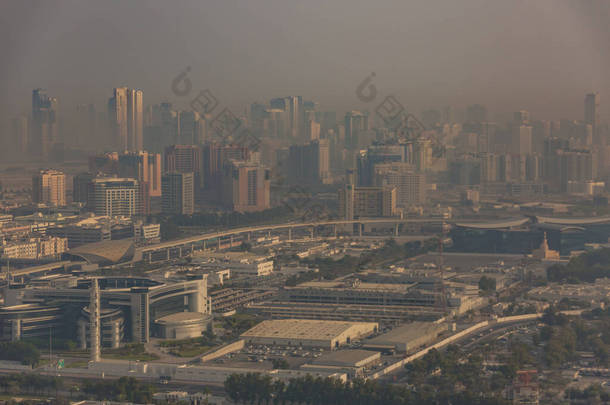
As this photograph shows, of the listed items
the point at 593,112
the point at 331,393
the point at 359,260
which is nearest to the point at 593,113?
the point at 593,112

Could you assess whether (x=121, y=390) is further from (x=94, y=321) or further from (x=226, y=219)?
(x=226, y=219)

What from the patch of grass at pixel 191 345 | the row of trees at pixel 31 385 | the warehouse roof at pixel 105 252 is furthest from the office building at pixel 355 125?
the row of trees at pixel 31 385

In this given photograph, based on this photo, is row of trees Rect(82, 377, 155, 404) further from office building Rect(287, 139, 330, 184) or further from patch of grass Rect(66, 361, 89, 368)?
office building Rect(287, 139, 330, 184)

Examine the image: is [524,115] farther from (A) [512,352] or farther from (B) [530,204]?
(A) [512,352]

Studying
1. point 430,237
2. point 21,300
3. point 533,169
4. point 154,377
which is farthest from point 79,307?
point 533,169

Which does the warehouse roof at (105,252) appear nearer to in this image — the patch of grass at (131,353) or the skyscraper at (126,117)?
the patch of grass at (131,353)

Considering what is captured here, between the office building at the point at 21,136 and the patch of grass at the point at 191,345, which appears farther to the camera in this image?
the office building at the point at 21,136
